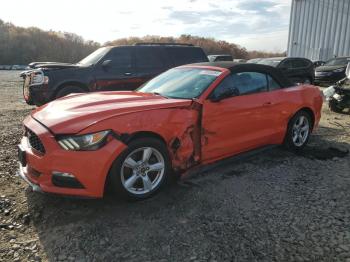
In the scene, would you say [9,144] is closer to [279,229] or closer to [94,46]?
[279,229]

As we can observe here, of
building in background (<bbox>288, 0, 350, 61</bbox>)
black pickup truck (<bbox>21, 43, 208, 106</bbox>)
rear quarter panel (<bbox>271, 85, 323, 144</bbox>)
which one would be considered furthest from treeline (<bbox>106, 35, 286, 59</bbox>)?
rear quarter panel (<bbox>271, 85, 323, 144</bbox>)

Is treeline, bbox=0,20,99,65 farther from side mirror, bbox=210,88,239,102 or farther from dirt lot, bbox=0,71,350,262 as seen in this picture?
side mirror, bbox=210,88,239,102

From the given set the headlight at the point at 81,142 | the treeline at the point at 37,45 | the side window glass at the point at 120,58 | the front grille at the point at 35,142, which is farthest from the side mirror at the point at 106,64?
the treeline at the point at 37,45

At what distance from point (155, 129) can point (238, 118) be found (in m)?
1.34

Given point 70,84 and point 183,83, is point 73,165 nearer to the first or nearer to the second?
point 183,83

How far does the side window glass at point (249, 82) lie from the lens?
4684 millimetres

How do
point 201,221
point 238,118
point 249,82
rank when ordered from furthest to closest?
point 249,82
point 238,118
point 201,221

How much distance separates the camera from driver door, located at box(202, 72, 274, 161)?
13.9ft

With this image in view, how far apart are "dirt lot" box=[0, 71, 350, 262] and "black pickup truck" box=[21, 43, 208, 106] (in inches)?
144

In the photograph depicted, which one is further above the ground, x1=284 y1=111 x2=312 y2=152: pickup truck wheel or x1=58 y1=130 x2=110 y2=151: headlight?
x1=58 y1=130 x2=110 y2=151: headlight

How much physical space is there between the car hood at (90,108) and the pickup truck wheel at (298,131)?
7.14 ft

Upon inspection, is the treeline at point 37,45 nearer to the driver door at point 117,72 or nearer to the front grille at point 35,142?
the driver door at point 117,72

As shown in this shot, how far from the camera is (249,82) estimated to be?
16.0 ft

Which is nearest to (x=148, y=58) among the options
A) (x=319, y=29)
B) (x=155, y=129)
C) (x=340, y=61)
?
(x=155, y=129)
